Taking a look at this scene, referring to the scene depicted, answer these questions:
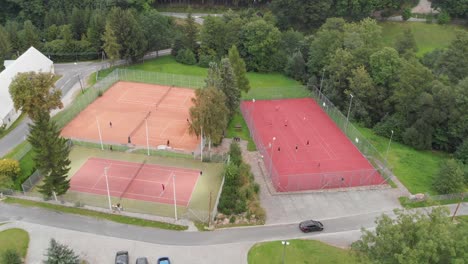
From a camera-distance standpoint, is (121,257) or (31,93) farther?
(31,93)

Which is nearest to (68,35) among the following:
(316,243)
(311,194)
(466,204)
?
(311,194)

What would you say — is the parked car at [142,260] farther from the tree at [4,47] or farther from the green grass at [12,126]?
the tree at [4,47]

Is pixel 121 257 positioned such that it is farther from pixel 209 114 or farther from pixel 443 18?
pixel 443 18

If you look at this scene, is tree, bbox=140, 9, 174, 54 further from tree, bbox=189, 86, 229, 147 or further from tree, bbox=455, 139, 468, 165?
tree, bbox=455, 139, 468, 165

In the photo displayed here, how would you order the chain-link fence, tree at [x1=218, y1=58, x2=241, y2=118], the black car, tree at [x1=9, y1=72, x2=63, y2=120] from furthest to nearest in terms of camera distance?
tree at [x1=218, y1=58, x2=241, y2=118]
tree at [x1=9, y1=72, x2=63, y2=120]
the chain-link fence
the black car

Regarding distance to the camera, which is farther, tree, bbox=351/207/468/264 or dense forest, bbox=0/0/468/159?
dense forest, bbox=0/0/468/159

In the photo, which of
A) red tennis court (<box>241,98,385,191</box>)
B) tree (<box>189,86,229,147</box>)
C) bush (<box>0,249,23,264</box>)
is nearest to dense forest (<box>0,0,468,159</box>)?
red tennis court (<box>241,98,385,191</box>)

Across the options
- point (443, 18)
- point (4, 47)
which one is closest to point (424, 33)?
point (443, 18)
